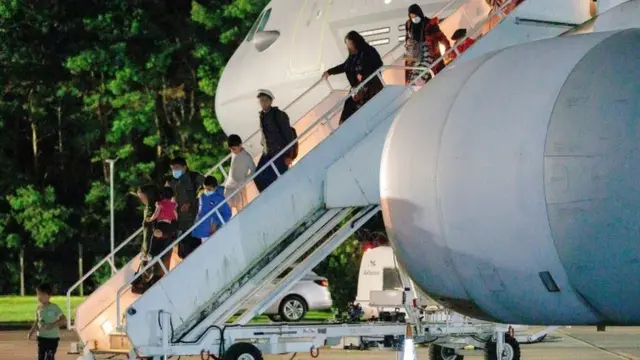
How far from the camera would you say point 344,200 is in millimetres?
15680

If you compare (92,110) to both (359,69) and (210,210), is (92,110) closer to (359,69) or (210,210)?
(210,210)

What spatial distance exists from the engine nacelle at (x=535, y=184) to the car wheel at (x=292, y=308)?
24549mm

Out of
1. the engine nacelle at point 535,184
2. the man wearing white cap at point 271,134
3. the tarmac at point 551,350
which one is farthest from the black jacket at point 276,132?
the engine nacelle at point 535,184

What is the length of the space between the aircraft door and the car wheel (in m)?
13.3

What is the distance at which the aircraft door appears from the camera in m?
20.4

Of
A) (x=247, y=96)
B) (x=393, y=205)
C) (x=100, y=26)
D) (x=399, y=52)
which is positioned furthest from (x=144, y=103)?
(x=393, y=205)

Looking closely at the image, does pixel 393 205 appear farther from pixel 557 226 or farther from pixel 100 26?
pixel 100 26

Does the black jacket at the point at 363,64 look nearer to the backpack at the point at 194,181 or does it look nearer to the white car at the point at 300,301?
the backpack at the point at 194,181

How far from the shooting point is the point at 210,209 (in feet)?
55.8

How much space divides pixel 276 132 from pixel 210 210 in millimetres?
1129

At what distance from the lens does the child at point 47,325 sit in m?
17.5

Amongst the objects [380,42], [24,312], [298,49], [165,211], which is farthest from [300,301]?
[165,211]

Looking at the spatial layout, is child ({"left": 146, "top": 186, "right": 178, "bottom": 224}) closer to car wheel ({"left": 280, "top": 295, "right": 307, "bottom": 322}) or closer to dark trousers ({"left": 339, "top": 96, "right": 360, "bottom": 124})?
dark trousers ({"left": 339, "top": 96, "right": 360, "bottom": 124})

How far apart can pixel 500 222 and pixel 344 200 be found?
7.36 metres
